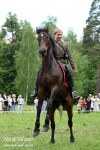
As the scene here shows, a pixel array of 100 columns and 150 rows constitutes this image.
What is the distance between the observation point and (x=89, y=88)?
182 ft

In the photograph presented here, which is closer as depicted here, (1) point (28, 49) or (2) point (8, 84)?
(1) point (28, 49)

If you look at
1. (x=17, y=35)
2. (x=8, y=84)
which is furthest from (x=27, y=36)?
(x=8, y=84)

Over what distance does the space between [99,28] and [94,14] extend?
298cm

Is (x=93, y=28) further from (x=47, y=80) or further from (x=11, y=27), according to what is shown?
(x=47, y=80)

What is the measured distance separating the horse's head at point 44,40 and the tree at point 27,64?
4040cm

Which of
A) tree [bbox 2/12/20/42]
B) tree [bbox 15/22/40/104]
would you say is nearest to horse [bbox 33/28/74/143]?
tree [bbox 15/22/40/104]

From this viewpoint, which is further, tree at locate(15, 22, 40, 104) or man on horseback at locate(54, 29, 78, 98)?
tree at locate(15, 22, 40, 104)

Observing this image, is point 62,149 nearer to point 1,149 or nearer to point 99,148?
point 99,148

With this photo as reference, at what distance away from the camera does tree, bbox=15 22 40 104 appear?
4794 centimetres

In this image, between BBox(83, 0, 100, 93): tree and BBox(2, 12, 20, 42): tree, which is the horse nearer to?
BBox(83, 0, 100, 93): tree

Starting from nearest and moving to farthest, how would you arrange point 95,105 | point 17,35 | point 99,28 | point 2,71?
point 95,105 → point 99,28 → point 2,71 → point 17,35

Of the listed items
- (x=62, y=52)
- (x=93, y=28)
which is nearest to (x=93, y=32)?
(x=93, y=28)

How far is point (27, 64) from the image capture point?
159ft

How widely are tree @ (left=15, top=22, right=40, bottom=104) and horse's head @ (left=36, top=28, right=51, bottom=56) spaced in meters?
40.4
